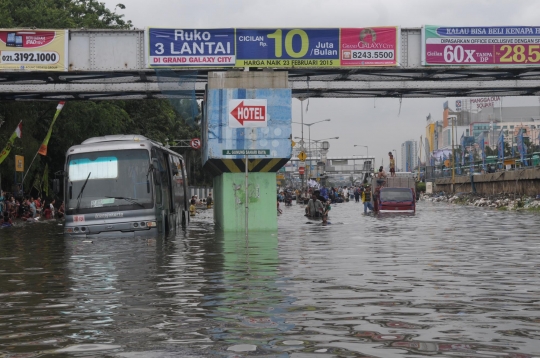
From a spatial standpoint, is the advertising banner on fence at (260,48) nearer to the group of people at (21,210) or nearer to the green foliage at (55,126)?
the group of people at (21,210)

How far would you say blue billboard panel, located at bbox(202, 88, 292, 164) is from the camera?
27.5 metres

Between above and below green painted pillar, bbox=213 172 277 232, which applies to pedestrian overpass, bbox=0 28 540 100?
above

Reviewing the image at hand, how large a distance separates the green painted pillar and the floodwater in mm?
7734

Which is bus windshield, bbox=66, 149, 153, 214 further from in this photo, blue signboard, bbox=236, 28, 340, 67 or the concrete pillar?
blue signboard, bbox=236, 28, 340, 67

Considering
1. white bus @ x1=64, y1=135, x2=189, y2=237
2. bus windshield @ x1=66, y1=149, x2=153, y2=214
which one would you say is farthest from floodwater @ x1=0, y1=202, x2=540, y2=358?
bus windshield @ x1=66, y1=149, x2=153, y2=214

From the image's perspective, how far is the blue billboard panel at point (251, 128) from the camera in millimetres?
27516

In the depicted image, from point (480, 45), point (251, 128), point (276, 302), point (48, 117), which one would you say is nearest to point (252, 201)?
point (251, 128)

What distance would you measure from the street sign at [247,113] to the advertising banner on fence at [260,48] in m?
2.67

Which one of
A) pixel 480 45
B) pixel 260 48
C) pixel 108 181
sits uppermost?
pixel 480 45

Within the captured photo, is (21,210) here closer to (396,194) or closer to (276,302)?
(396,194)

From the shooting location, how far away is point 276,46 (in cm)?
2839

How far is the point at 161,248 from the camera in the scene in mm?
21375

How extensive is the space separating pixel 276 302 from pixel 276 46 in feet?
62.2

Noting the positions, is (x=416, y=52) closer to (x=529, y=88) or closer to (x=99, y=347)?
(x=529, y=88)
